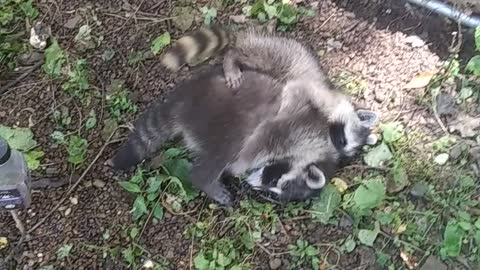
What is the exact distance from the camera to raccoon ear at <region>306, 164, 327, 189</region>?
400 cm

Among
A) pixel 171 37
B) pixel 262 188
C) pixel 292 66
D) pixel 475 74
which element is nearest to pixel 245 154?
pixel 262 188

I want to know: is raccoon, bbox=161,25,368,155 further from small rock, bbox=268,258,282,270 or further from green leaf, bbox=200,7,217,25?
small rock, bbox=268,258,282,270

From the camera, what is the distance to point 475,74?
4.27m

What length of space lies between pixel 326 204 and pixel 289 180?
189 mm

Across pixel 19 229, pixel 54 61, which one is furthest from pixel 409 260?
Answer: pixel 54 61

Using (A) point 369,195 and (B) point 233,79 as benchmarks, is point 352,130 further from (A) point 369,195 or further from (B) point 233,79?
(B) point 233,79

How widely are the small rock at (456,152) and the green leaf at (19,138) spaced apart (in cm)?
189

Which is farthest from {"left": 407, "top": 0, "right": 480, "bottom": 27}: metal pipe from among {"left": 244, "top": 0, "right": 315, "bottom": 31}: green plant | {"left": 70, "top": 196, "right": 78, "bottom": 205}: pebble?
{"left": 70, "top": 196, "right": 78, "bottom": 205}: pebble

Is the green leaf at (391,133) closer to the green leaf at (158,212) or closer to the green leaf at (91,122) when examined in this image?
the green leaf at (158,212)

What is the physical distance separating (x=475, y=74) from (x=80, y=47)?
1884mm

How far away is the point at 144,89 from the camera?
4.46 m

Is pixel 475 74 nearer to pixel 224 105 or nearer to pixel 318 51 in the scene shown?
pixel 318 51

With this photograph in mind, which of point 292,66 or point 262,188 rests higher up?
point 292,66

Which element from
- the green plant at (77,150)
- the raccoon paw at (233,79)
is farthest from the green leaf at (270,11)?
the green plant at (77,150)
